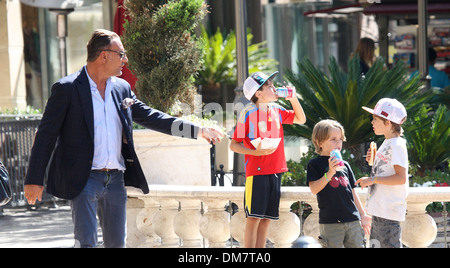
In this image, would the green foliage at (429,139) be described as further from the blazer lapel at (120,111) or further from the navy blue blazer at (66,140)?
the navy blue blazer at (66,140)

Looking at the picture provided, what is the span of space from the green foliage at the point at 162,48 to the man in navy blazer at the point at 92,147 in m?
2.96

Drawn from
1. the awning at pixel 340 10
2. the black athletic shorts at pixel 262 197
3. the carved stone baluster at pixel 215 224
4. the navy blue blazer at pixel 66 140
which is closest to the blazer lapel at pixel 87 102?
the navy blue blazer at pixel 66 140

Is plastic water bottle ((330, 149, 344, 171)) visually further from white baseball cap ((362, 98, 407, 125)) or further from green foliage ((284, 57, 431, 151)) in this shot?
green foliage ((284, 57, 431, 151))

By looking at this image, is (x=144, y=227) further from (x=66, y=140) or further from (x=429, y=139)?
(x=429, y=139)

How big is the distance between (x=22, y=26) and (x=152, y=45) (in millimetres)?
7510

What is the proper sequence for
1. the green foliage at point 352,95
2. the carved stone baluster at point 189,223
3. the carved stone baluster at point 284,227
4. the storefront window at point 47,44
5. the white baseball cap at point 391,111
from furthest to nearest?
1. the storefront window at point 47,44
2. the green foliage at point 352,95
3. the carved stone baluster at point 189,223
4. the carved stone baluster at point 284,227
5. the white baseball cap at point 391,111

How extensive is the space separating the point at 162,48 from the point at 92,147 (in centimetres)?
343

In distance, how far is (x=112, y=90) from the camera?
491cm

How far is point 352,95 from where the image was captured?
852cm

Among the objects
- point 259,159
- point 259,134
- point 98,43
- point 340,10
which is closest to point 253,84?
point 259,134

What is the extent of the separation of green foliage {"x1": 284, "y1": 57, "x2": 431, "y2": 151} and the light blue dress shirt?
159 inches

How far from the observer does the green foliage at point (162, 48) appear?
7.90m
